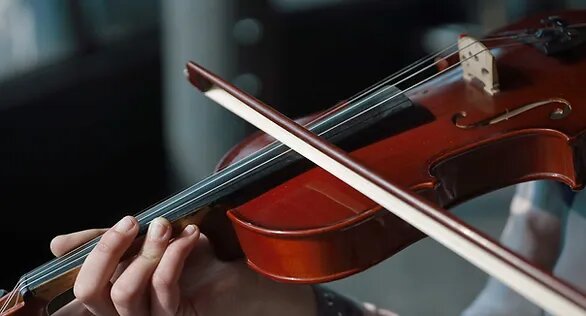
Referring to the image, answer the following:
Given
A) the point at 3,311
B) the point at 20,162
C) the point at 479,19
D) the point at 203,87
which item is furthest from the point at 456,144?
the point at 479,19

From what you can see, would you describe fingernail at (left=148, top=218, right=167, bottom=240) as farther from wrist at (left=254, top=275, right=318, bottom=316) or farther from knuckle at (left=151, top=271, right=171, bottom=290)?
wrist at (left=254, top=275, right=318, bottom=316)

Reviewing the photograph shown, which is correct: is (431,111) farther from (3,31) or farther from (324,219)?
(3,31)

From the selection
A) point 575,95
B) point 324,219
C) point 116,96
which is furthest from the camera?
point 116,96

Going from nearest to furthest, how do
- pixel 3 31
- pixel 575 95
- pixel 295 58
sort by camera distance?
1. pixel 575 95
2. pixel 3 31
3. pixel 295 58

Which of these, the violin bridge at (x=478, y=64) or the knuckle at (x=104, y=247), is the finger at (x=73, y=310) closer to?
the knuckle at (x=104, y=247)

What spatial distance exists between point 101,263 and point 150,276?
5 centimetres

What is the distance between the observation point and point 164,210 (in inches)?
27.5

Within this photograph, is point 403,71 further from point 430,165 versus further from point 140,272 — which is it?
point 140,272

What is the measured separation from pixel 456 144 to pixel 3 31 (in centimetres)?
124

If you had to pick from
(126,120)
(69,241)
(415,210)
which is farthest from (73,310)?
(126,120)

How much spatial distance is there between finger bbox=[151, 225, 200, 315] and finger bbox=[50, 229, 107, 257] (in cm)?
9

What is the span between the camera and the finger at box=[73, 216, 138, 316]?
0.67 meters

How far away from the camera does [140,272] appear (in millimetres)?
678

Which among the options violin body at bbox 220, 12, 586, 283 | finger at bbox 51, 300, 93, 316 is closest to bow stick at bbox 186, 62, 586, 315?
violin body at bbox 220, 12, 586, 283
